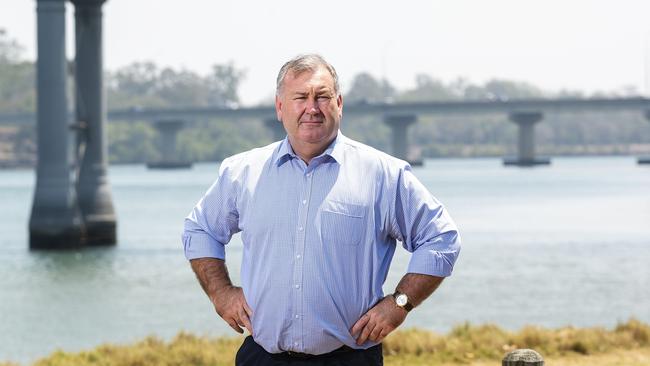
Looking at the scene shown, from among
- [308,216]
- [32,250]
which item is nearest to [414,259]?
[308,216]

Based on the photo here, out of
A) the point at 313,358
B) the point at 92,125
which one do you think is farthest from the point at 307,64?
the point at 92,125

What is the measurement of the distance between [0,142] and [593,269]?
157385 mm

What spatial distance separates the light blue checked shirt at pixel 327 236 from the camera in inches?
179

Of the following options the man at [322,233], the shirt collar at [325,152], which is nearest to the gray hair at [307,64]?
the man at [322,233]

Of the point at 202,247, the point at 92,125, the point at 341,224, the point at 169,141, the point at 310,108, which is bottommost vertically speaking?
the point at 169,141

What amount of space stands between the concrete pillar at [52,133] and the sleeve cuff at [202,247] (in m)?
36.7

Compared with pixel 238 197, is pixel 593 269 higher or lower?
lower

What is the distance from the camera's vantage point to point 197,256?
480 cm

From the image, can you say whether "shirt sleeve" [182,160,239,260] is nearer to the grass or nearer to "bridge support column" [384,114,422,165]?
the grass

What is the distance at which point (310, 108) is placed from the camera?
4.60 m

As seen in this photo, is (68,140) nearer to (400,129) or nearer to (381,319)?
(381,319)

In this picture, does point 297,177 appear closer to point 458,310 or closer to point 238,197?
point 238,197

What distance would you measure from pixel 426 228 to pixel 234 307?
2.42 ft

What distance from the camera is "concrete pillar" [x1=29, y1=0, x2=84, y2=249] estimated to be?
4103cm
